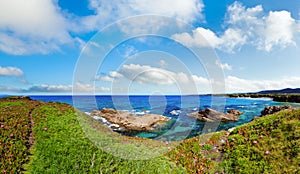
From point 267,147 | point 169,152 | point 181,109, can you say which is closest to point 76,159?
point 169,152

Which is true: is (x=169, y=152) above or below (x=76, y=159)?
below

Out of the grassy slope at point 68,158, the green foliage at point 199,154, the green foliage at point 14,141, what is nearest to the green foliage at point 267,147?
the green foliage at point 199,154

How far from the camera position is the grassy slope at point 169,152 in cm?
Result: 839

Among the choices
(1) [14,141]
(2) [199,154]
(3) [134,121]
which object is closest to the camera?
(2) [199,154]

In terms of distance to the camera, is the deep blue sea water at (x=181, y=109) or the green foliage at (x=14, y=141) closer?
the green foliage at (x=14, y=141)

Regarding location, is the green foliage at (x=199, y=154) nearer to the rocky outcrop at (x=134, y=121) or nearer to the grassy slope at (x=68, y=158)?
the grassy slope at (x=68, y=158)

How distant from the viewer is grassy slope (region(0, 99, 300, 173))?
330 inches

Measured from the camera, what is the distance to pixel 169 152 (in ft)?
35.5

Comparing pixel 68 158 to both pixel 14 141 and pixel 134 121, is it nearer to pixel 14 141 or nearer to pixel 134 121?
pixel 14 141

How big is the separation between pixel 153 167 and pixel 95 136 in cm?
459

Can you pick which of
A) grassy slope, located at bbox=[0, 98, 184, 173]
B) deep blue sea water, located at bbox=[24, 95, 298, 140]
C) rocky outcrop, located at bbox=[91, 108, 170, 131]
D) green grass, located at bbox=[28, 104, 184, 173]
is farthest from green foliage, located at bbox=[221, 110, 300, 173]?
rocky outcrop, located at bbox=[91, 108, 170, 131]

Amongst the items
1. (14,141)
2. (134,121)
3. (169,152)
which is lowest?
(134,121)

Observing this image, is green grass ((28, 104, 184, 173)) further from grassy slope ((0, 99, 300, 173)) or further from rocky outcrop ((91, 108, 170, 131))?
rocky outcrop ((91, 108, 170, 131))

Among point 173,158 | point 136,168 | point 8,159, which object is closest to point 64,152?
point 8,159
